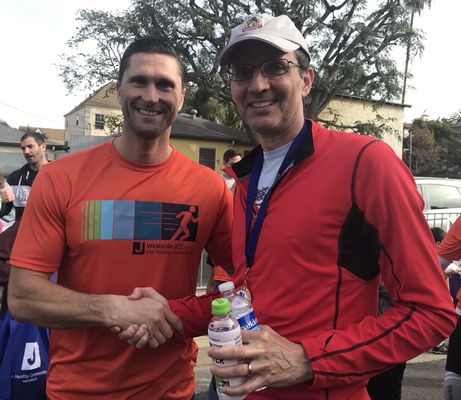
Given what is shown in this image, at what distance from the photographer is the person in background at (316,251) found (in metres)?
1.35

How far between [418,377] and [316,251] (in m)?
4.52

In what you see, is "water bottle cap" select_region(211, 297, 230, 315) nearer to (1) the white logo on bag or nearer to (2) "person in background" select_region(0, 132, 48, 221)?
(1) the white logo on bag

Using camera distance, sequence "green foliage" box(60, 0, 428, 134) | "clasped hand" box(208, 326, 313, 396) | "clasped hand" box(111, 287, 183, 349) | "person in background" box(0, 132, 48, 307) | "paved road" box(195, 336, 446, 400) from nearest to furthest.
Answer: "clasped hand" box(208, 326, 313, 396)
"clasped hand" box(111, 287, 183, 349)
"paved road" box(195, 336, 446, 400)
"person in background" box(0, 132, 48, 307)
"green foliage" box(60, 0, 428, 134)

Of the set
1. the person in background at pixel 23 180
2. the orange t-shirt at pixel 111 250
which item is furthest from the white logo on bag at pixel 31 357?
the person in background at pixel 23 180

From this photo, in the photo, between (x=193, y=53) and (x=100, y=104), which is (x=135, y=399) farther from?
(x=100, y=104)

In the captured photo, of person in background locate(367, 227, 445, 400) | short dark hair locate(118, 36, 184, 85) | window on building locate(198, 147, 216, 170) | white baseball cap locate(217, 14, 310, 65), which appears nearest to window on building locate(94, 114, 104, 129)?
window on building locate(198, 147, 216, 170)

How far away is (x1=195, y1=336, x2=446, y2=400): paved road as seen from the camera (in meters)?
4.65

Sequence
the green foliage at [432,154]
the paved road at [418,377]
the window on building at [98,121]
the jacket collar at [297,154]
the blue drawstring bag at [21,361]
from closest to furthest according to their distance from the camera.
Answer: the jacket collar at [297,154] → the blue drawstring bag at [21,361] → the paved road at [418,377] → the green foliage at [432,154] → the window on building at [98,121]

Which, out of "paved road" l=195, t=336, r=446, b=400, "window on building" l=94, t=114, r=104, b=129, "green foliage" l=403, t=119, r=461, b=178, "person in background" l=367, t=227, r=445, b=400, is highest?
"window on building" l=94, t=114, r=104, b=129

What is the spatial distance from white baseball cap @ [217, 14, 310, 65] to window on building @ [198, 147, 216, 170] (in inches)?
875

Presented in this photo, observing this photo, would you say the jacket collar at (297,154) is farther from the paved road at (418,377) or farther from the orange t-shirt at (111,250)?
the paved road at (418,377)

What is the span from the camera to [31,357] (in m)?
2.84

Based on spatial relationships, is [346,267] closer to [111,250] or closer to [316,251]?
[316,251]

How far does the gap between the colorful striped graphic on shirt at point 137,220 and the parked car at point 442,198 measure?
851 centimetres
